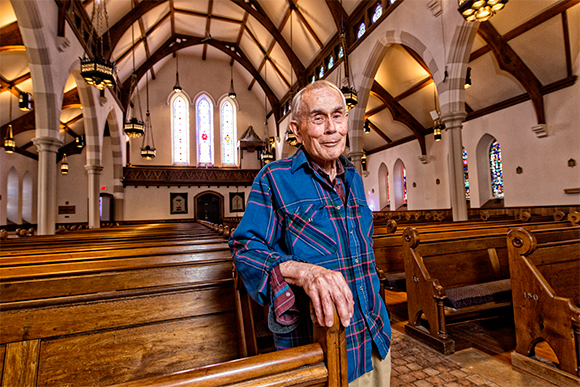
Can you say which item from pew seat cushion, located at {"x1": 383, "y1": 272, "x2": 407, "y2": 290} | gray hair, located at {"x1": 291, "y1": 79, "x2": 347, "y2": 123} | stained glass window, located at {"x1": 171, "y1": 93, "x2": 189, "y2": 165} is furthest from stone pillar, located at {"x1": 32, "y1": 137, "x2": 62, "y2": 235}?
stained glass window, located at {"x1": 171, "y1": 93, "x2": 189, "y2": 165}

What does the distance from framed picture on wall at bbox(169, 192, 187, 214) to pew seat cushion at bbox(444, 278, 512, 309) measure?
1461cm

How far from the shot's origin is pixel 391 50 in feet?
31.9

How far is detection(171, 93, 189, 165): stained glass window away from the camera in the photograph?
16.3 m

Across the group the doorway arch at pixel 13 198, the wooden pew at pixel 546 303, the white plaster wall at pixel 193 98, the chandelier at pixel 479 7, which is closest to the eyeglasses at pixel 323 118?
the wooden pew at pixel 546 303

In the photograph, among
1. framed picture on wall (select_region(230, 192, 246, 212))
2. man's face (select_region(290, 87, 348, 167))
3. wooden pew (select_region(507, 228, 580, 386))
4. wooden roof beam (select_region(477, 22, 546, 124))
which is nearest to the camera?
man's face (select_region(290, 87, 348, 167))

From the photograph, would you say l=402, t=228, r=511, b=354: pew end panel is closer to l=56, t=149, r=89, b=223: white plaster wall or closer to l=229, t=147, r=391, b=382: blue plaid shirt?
l=229, t=147, r=391, b=382: blue plaid shirt

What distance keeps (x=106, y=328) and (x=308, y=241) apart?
863mm

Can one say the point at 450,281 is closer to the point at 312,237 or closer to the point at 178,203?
the point at 312,237

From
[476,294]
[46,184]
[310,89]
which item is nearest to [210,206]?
[46,184]

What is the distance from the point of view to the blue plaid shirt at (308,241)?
0.90 meters

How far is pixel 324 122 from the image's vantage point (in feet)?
3.37

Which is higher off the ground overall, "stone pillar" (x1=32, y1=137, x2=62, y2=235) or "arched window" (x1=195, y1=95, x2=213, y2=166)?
"arched window" (x1=195, y1=95, x2=213, y2=166)

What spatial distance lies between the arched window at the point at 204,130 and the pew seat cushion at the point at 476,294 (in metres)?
15.3

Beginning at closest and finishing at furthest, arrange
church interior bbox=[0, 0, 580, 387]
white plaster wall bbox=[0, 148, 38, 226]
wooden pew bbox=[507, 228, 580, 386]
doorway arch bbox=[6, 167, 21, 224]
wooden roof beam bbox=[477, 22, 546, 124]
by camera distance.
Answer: church interior bbox=[0, 0, 580, 387]
wooden pew bbox=[507, 228, 580, 386]
wooden roof beam bbox=[477, 22, 546, 124]
white plaster wall bbox=[0, 148, 38, 226]
doorway arch bbox=[6, 167, 21, 224]
